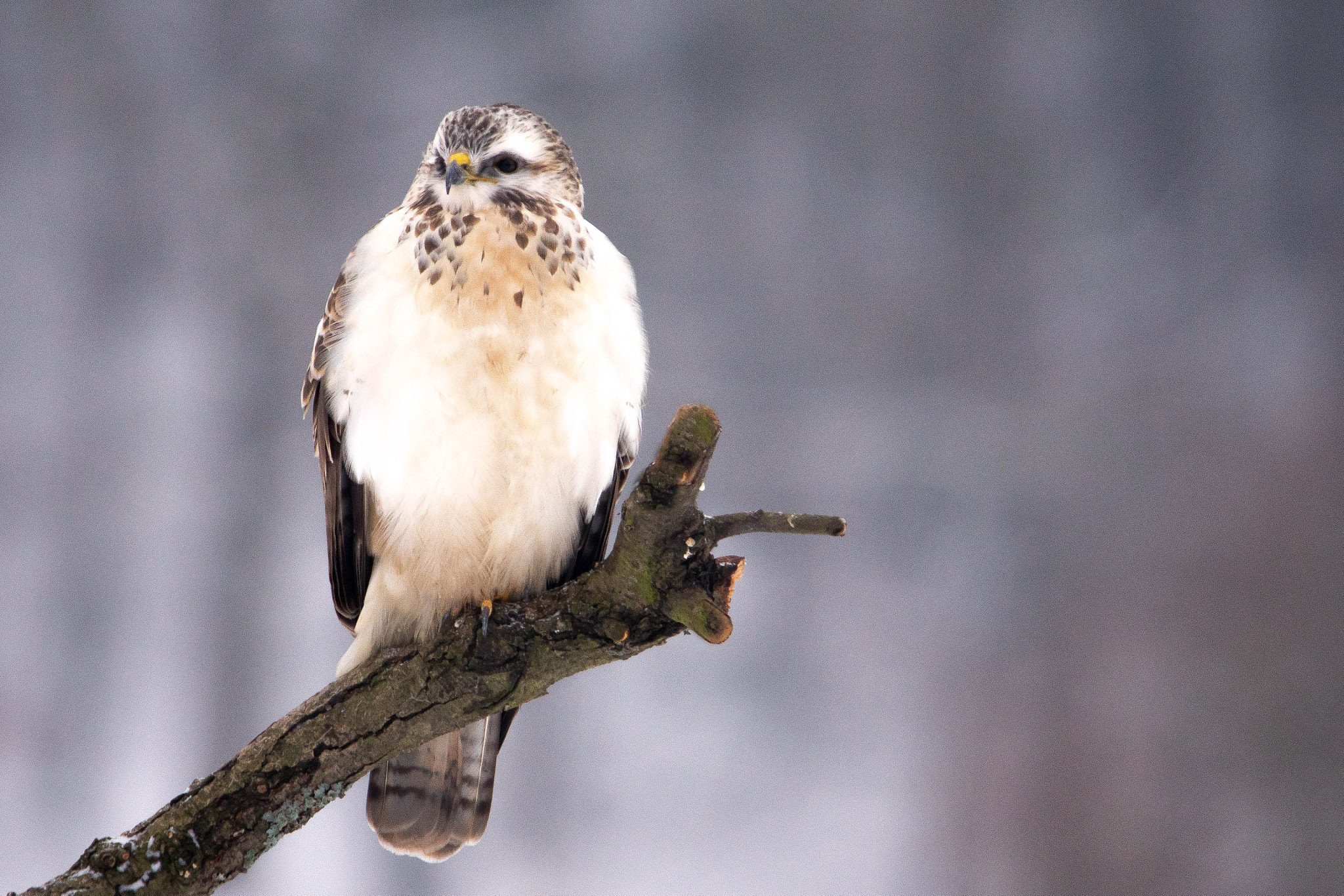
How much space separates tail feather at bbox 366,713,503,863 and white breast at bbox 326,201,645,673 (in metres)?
0.22

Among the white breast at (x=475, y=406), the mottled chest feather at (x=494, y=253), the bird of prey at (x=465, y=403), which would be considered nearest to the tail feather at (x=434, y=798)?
the bird of prey at (x=465, y=403)

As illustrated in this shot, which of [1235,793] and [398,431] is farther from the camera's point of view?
[1235,793]

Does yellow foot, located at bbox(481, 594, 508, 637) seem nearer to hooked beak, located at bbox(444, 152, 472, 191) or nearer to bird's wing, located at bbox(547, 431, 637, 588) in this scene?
bird's wing, located at bbox(547, 431, 637, 588)

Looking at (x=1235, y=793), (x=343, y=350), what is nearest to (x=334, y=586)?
(x=343, y=350)

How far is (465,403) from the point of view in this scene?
158cm

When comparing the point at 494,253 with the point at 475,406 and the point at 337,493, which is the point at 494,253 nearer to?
the point at 475,406

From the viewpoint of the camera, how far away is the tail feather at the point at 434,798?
5.89 ft

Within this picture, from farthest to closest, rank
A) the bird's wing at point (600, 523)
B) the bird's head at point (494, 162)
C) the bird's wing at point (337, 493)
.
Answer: the bird's wing at point (600, 523) < the bird's wing at point (337, 493) < the bird's head at point (494, 162)

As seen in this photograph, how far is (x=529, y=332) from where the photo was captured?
5.14 feet

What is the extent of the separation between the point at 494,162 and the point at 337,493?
2.06 ft

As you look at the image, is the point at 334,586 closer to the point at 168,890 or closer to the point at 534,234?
the point at 168,890

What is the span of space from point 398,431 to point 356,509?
0.77ft

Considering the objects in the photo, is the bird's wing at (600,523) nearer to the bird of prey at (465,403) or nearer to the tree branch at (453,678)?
the bird of prey at (465,403)

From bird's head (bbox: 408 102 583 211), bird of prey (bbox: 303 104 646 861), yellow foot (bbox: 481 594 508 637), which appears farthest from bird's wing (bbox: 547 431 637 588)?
bird's head (bbox: 408 102 583 211)
